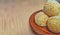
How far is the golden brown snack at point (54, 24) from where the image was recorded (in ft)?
1.37

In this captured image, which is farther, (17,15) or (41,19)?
(17,15)

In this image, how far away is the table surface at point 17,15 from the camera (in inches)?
20.3

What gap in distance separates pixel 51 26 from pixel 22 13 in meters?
0.22

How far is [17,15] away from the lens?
59 cm

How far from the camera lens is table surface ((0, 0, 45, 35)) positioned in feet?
1.69

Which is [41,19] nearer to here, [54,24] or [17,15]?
[54,24]

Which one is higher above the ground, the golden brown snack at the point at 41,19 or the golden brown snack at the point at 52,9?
the golden brown snack at the point at 52,9

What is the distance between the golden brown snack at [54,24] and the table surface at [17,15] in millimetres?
87

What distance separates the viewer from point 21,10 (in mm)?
623

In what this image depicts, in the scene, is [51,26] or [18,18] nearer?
[51,26]

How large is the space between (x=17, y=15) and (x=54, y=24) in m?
0.23

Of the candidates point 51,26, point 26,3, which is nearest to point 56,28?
point 51,26

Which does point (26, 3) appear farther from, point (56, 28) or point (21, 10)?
point (56, 28)

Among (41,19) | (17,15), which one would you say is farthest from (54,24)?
(17,15)
